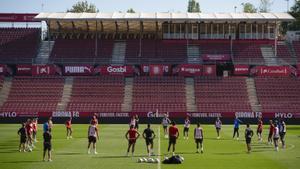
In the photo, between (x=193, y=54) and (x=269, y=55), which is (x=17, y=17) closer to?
(x=193, y=54)

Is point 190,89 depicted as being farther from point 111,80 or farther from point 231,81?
point 111,80

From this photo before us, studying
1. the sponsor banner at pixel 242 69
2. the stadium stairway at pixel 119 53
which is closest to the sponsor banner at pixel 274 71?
the sponsor banner at pixel 242 69

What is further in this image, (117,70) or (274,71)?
(117,70)

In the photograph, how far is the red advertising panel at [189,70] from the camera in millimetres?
84750

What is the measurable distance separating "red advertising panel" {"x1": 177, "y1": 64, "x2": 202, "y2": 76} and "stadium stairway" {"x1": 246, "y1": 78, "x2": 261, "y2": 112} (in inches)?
282

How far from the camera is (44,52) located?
8994 centimetres

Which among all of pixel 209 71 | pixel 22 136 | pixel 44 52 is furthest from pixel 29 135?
pixel 44 52

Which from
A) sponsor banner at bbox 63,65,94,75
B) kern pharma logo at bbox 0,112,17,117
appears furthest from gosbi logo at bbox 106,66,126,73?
kern pharma logo at bbox 0,112,17,117

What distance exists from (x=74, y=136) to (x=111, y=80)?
110 ft

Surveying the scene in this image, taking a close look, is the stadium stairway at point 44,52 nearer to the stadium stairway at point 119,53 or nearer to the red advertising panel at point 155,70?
the stadium stairway at point 119,53

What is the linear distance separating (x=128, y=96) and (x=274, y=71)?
842 inches

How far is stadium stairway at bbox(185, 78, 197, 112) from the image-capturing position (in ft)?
256

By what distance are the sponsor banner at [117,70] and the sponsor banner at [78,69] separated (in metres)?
1.63

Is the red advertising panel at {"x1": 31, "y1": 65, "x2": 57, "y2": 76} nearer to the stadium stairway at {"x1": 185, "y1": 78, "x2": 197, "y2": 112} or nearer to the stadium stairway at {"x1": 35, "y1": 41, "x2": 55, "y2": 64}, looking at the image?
the stadium stairway at {"x1": 35, "y1": 41, "x2": 55, "y2": 64}
